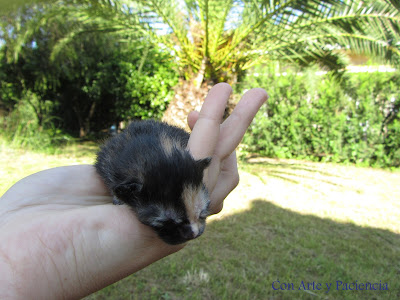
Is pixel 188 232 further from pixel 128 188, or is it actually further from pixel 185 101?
pixel 185 101

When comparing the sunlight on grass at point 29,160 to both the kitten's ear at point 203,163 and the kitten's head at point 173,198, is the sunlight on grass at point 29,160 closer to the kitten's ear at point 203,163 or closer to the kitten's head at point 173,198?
the kitten's head at point 173,198

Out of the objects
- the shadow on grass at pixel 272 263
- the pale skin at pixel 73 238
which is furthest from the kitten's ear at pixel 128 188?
the shadow on grass at pixel 272 263

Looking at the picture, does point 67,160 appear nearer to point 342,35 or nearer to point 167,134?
point 167,134

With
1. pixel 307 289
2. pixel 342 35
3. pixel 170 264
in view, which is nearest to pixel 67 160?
pixel 170 264

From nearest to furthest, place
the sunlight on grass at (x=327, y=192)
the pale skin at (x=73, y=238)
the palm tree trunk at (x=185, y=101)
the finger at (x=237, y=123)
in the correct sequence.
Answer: the pale skin at (x=73, y=238), the finger at (x=237, y=123), the sunlight on grass at (x=327, y=192), the palm tree trunk at (x=185, y=101)

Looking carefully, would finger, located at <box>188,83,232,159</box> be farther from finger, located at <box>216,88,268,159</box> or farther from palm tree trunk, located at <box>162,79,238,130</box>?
palm tree trunk, located at <box>162,79,238,130</box>

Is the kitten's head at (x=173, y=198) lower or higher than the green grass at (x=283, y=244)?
higher

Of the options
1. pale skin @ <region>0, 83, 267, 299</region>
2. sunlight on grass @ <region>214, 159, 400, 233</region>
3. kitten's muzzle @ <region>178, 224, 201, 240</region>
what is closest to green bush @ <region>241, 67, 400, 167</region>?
sunlight on grass @ <region>214, 159, 400, 233</region>
